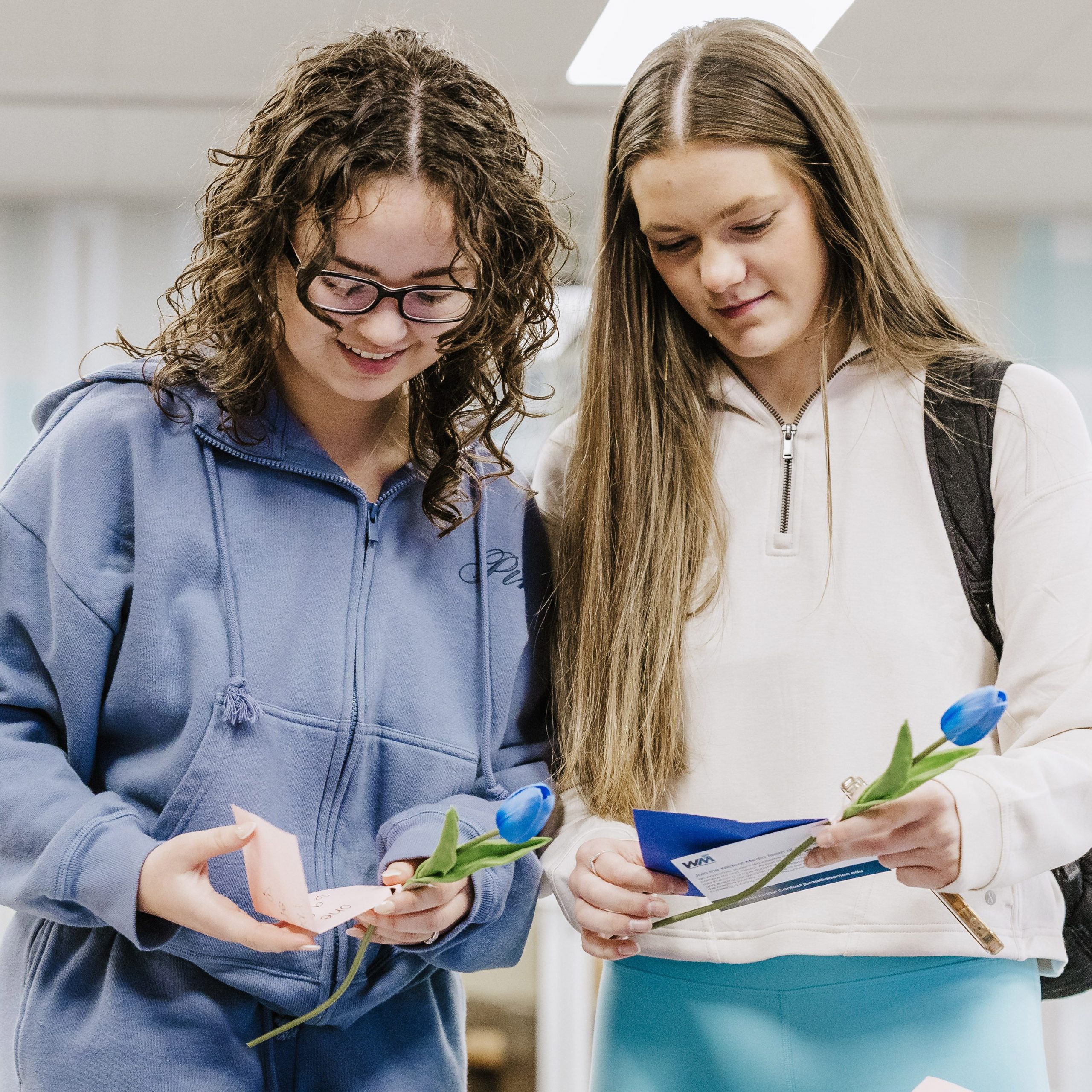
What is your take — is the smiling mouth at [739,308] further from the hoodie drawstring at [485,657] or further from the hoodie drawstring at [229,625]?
the hoodie drawstring at [229,625]

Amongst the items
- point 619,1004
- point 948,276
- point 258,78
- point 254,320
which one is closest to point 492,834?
point 619,1004

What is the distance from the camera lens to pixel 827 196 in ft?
3.88

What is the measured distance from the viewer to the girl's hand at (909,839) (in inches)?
33.6

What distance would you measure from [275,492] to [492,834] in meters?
0.43

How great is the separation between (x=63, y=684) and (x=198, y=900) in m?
0.22

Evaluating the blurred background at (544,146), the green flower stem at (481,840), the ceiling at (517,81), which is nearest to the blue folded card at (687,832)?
the green flower stem at (481,840)

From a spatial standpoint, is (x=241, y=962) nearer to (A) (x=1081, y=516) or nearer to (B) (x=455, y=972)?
(B) (x=455, y=972)

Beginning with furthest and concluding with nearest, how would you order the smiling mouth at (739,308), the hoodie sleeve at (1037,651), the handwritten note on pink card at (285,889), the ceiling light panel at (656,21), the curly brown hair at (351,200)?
the ceiling light panel at (656,21) < the smiling mouth at (739,308) < the curly brown hair at (351,200) < the hoodie sleeve at (1037,651) < the handwritten note on pink card at (285,889)

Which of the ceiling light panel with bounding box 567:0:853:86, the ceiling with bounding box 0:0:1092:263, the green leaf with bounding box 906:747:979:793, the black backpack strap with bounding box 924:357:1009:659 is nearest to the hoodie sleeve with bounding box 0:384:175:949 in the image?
the green leaf with bounding box 906:747:979:793

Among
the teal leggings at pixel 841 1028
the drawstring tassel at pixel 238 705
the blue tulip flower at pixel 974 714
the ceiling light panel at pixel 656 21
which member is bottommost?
the teal leggings at pixel 841 1028

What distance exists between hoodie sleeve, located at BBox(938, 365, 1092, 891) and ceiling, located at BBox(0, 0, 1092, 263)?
4.11 feet

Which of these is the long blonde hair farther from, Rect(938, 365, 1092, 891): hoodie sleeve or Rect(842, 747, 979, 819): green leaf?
Rect(842, 747, 979, 819): green leaf

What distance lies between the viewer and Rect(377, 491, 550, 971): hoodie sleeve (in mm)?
1020

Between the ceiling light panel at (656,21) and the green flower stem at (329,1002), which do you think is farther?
the ceiling light panel at (656,21)
